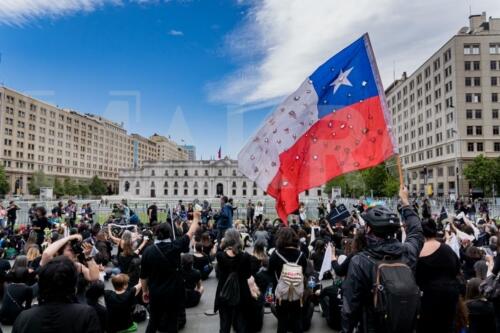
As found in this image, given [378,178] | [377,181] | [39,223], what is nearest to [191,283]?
[39,223]

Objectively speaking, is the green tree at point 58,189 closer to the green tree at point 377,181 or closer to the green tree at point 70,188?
the green tree at point 70,188

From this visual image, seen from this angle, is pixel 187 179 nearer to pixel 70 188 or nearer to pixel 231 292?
pixel 70 188

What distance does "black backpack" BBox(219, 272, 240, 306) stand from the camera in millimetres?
4465

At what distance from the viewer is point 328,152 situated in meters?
6.36

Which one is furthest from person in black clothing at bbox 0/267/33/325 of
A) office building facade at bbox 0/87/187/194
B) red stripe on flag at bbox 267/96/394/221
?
office building facade at bbox 0/87/187/194

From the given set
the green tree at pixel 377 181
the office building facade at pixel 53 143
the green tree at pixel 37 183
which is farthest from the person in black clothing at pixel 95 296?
the green tree at pixel 37 183

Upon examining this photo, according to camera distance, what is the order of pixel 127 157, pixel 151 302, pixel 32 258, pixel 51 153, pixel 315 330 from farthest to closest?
pixel 127 157, pixel 51 153, pixel 32 258, pixel 315 330, pixel 151 302

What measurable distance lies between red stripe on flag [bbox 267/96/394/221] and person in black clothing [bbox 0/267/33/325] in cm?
459

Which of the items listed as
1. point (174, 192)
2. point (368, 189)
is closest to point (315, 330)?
point (368, 189)

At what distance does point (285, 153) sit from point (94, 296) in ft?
13.4

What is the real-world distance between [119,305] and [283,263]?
274 centimetres

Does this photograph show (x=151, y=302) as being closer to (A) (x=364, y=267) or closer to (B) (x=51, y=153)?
(A) (x=364, y=267)

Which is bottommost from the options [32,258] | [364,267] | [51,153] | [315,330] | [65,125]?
[315,330]

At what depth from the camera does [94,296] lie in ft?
14.7
